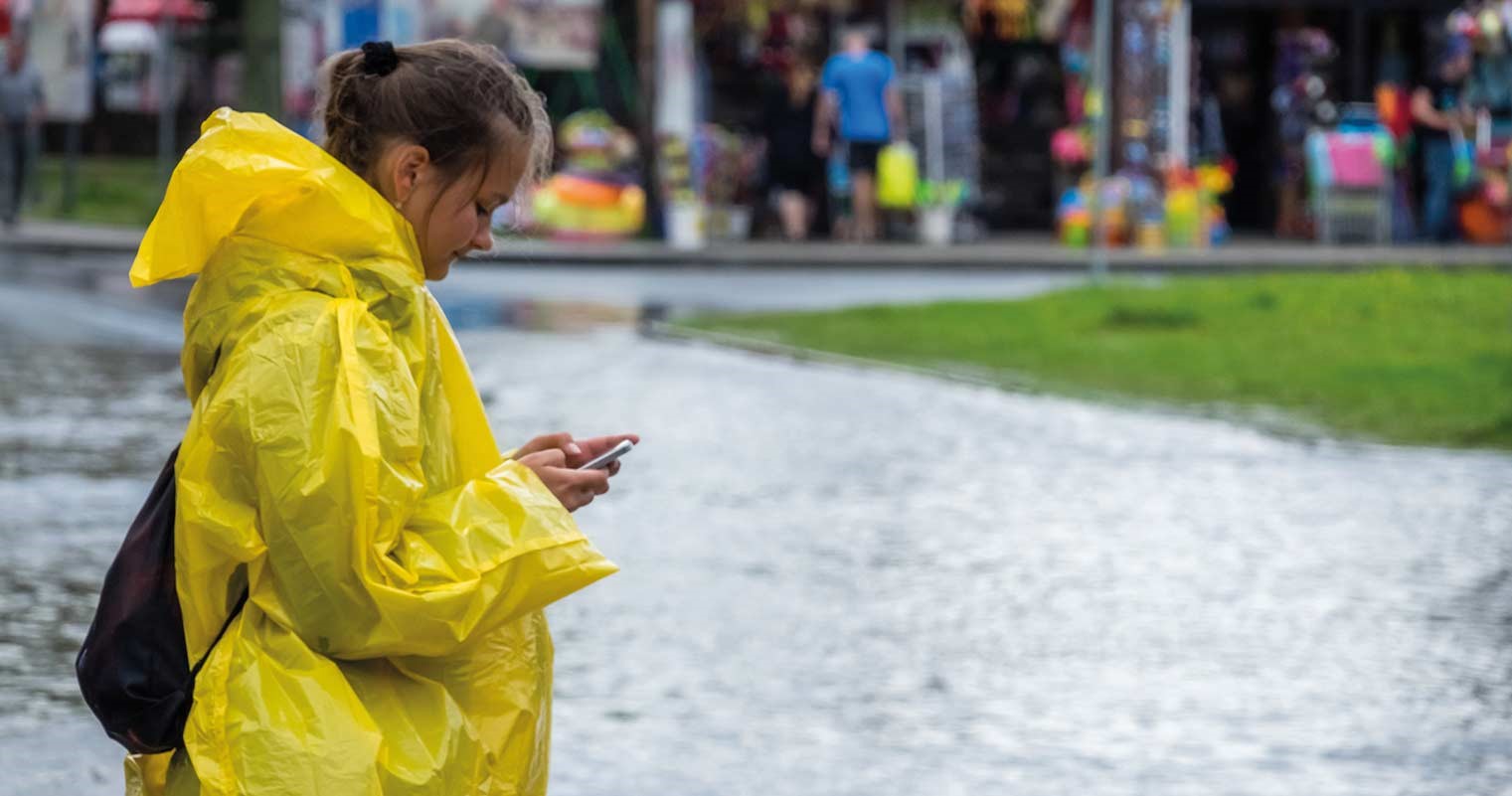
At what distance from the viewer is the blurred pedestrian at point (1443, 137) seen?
2639cm

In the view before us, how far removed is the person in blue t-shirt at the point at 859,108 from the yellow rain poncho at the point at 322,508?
22402 millimetres

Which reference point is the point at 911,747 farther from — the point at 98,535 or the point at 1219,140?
the point at 1219,140

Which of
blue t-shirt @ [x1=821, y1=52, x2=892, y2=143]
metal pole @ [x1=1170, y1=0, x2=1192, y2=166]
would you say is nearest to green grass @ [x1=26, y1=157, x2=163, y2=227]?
blue t-shirt @ [x1=821, y1=52, x2=892, y2=143]

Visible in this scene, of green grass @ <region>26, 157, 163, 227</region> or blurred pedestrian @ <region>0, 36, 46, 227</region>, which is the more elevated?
blurred pedestrian @ <region>0, 36, 46, 227</region>

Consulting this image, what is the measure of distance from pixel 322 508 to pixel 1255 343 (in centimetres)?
1341

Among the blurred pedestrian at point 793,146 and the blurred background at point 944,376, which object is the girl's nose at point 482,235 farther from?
the blurred pedestrian at point 793,146

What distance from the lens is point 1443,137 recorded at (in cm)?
2641

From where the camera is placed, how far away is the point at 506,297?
771 inches

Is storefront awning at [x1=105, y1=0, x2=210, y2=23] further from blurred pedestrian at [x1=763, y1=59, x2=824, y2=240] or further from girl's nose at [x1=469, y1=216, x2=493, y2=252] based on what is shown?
girl's nose at [x1=469, y1=216, x2=493, y2=252]

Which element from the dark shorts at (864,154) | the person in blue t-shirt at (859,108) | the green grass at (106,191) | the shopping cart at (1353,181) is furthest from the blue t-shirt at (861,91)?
the green grass at (106,191)

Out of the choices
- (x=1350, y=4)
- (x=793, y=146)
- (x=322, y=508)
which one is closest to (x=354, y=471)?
(x=322, y=508)

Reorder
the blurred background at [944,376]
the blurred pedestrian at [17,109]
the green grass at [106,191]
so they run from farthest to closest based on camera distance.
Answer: the green grass at [106,191] < the blurred pedestrian at [17,109] < the blurred background at [944,376]

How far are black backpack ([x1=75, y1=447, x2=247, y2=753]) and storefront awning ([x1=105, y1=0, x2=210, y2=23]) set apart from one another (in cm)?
2701

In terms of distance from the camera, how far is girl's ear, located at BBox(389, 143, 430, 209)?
2930 millimetres
